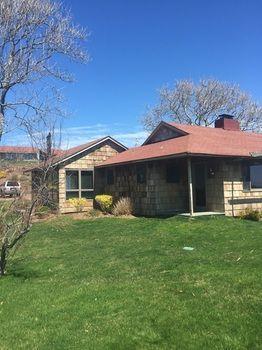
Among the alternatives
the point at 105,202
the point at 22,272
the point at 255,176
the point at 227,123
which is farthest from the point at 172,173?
the point at 22,272

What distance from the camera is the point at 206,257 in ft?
33.1

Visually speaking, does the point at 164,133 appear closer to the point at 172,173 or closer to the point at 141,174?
the point at 141,174

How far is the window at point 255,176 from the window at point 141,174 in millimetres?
4864

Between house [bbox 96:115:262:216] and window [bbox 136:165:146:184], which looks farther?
window [bbox 136:165:146:184]

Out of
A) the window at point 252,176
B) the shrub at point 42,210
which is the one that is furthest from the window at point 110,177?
the window at point 252,176

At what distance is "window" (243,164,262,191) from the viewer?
19286 mm

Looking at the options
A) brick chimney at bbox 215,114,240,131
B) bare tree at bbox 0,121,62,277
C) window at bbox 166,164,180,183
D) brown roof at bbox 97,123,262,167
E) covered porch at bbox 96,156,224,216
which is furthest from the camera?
brick chimney at bbox 215,114,240,131

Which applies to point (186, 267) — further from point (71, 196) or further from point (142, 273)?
point (71, 196)

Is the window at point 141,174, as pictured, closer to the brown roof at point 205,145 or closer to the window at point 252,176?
the brown roof at point 205,145

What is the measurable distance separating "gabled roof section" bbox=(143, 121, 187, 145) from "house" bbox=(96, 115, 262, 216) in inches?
2.3

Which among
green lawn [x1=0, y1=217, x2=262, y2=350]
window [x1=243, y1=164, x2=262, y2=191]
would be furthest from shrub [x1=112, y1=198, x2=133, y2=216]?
green lawn [x1=0, y1=217, x2=262, y2=350]

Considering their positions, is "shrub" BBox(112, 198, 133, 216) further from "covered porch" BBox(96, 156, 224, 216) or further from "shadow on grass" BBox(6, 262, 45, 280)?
"shadow on grass" BBox(6, 262, 45, 280)

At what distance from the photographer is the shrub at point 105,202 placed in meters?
22.7

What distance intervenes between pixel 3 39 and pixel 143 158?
9.85 m
